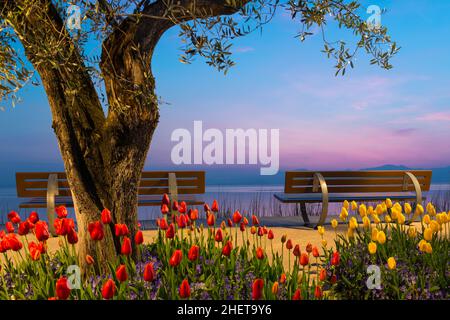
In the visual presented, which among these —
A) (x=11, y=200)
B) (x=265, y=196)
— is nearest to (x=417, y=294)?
(x=265, y=196)

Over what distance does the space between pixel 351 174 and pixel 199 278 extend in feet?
19.6

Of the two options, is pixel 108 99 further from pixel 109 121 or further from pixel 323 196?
pixel 323 196

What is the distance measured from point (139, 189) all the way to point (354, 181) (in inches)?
159

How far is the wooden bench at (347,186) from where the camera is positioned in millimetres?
9078

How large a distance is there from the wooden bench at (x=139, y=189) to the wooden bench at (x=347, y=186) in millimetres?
1613

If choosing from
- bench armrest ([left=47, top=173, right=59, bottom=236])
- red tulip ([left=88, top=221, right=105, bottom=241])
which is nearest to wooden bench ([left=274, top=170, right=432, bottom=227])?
bench armrest ([left=47, top=173, right=59, bottom=236])

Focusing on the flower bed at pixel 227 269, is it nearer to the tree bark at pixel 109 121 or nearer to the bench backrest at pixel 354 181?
the tree bark at pixel 109 121

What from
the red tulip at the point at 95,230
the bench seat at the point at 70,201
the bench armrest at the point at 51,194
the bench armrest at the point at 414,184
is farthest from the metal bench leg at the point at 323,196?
the red tulip at the point at 95,230

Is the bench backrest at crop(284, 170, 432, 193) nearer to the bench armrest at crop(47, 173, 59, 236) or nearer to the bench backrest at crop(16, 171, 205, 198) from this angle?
the bench backrest at crop(16, 171, 205, 198)

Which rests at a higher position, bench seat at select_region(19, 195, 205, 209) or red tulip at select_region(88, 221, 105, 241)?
red tulip at select_region(88, 221, 105, 241)

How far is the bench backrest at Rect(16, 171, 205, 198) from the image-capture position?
8.63 meters
